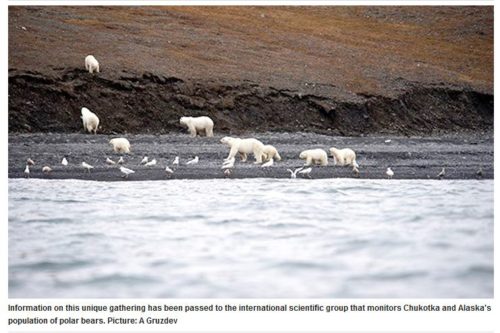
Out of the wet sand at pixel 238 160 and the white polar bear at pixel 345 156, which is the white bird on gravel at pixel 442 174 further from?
the white polar bear at pixel 345 156

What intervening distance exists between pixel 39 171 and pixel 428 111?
1378cm

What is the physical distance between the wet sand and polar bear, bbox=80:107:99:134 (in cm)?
62

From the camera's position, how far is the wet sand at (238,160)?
51.4ft

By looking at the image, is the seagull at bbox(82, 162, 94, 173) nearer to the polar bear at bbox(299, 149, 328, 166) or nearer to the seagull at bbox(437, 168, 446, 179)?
the polar bear at bbox(299, 149, 328, 166)

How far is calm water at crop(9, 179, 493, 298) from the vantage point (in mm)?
8961

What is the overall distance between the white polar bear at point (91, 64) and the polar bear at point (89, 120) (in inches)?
113

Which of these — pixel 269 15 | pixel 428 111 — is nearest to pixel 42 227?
pixel 428 111

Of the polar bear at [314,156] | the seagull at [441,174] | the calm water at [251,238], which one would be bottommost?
the calm water at [251,238]

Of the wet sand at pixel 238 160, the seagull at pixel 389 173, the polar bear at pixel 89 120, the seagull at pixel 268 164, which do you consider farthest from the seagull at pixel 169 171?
the polar bear at pixel 89 120

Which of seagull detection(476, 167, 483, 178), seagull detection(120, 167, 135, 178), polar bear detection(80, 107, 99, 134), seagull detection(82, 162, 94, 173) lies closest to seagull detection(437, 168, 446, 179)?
seagull detection(476, 167, 483, 178)

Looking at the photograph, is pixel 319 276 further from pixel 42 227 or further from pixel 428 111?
pixel 428 111

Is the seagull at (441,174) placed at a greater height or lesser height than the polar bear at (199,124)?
lesser

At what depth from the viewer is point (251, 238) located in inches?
430

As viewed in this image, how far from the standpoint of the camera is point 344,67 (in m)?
27.9
